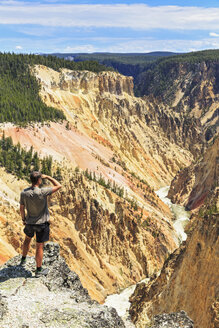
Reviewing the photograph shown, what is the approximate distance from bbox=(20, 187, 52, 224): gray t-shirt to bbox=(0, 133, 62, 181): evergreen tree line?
1084 inches

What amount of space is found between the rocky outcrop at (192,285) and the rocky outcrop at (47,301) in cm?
1038

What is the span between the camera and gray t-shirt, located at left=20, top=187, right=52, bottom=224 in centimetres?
1040

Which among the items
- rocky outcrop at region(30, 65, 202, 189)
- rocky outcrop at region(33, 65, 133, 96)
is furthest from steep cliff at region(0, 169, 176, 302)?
rocky outcrop at region(33, 65, 133, 96)

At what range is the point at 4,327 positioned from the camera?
859 cm

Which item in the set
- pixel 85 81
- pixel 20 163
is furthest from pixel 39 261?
pixel 85 81

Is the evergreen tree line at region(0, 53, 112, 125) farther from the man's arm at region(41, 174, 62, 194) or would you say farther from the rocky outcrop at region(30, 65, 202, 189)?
the man's arm at region(41, 174, 62, 194)

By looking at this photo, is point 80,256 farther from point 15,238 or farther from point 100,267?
point 15,238

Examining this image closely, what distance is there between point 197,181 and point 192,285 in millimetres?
47370

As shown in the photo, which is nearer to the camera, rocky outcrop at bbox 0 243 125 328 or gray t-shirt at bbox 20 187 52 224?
rocky outcrop at bbox 0 243 125 328

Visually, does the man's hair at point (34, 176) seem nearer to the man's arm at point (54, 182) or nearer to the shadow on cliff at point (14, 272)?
the man's arm at point (54, 182)

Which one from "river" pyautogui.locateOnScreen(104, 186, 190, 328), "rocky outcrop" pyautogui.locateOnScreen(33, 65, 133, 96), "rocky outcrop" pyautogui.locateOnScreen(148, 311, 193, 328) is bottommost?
"river" pyautogui.locateOnScreen(104, 186, 190, 328)

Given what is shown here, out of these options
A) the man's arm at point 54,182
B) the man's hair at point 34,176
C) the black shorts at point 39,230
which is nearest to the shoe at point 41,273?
the black shorts at point 39,230


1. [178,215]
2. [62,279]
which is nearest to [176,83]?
[178,215]

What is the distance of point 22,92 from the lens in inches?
2677
